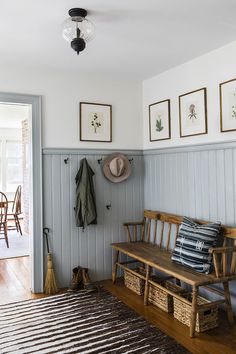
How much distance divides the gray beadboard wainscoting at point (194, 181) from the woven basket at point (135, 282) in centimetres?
82

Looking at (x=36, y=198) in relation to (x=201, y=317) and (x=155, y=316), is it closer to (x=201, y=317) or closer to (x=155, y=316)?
(x=155, y=316)

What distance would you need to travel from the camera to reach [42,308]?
3.12m

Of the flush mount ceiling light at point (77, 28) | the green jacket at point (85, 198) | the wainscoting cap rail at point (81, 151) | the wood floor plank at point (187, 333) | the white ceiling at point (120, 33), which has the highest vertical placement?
the white ceiling at point (120, 33)

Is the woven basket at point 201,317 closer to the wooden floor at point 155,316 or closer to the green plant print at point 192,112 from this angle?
the wooden floor at point 155,316

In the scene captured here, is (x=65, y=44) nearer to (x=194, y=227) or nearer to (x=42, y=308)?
(x=194, y=227)

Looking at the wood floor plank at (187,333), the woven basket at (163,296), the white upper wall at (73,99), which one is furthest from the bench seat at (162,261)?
the white upper wall at (73,99)

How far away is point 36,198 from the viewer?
3564mm

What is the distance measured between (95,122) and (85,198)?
91 centimetres

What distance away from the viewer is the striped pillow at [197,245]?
274 cm

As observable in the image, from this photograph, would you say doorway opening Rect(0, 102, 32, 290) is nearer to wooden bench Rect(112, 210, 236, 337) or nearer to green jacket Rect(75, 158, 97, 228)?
green jacket Rect(75, 158, 97, 228)

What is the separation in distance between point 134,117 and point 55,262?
1977 millimetres

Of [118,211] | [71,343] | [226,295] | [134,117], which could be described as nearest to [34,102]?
[134,117]

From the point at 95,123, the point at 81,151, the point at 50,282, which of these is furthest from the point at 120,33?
the point at 50,282

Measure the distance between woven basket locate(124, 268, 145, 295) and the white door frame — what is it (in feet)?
3.06
